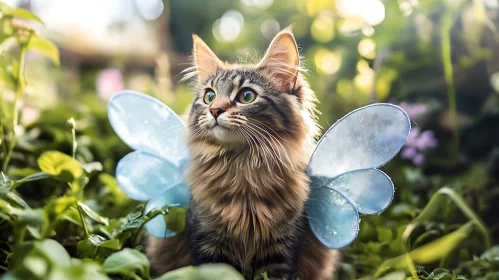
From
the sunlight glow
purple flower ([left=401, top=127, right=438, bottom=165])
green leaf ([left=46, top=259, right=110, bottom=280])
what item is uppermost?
green leaf ([left=46, top=259, right=110, bottom=280])

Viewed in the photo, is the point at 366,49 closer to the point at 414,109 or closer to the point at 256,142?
the point at 414,109

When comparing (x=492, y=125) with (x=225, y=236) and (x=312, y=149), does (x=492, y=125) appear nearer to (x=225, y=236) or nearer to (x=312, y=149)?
(x=312, y=149)

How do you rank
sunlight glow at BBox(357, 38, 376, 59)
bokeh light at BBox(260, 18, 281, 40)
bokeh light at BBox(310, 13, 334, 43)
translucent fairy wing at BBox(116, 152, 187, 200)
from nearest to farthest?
translucent fairy wing at BBox(116, 152, 187, 200) → sunlight glow at BBox(357, 38, 376, 59) → bokeh light at BBox(310, 13, 334, 43) → bokeh light at BBox(260, 18, 281, 40)

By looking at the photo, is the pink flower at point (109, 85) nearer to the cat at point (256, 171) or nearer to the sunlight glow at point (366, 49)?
the sunlight glow at point (366, 49)

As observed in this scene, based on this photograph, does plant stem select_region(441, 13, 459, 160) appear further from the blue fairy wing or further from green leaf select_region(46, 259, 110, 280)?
green leaf select_region(46, 259, 110, 280)

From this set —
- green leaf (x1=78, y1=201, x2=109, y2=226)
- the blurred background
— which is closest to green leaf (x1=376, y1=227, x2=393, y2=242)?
the blurred background

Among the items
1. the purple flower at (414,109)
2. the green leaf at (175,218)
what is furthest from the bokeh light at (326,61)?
the green leaf at (175,218)

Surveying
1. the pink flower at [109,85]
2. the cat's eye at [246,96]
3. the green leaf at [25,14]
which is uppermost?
the green leaf at [25,14]
